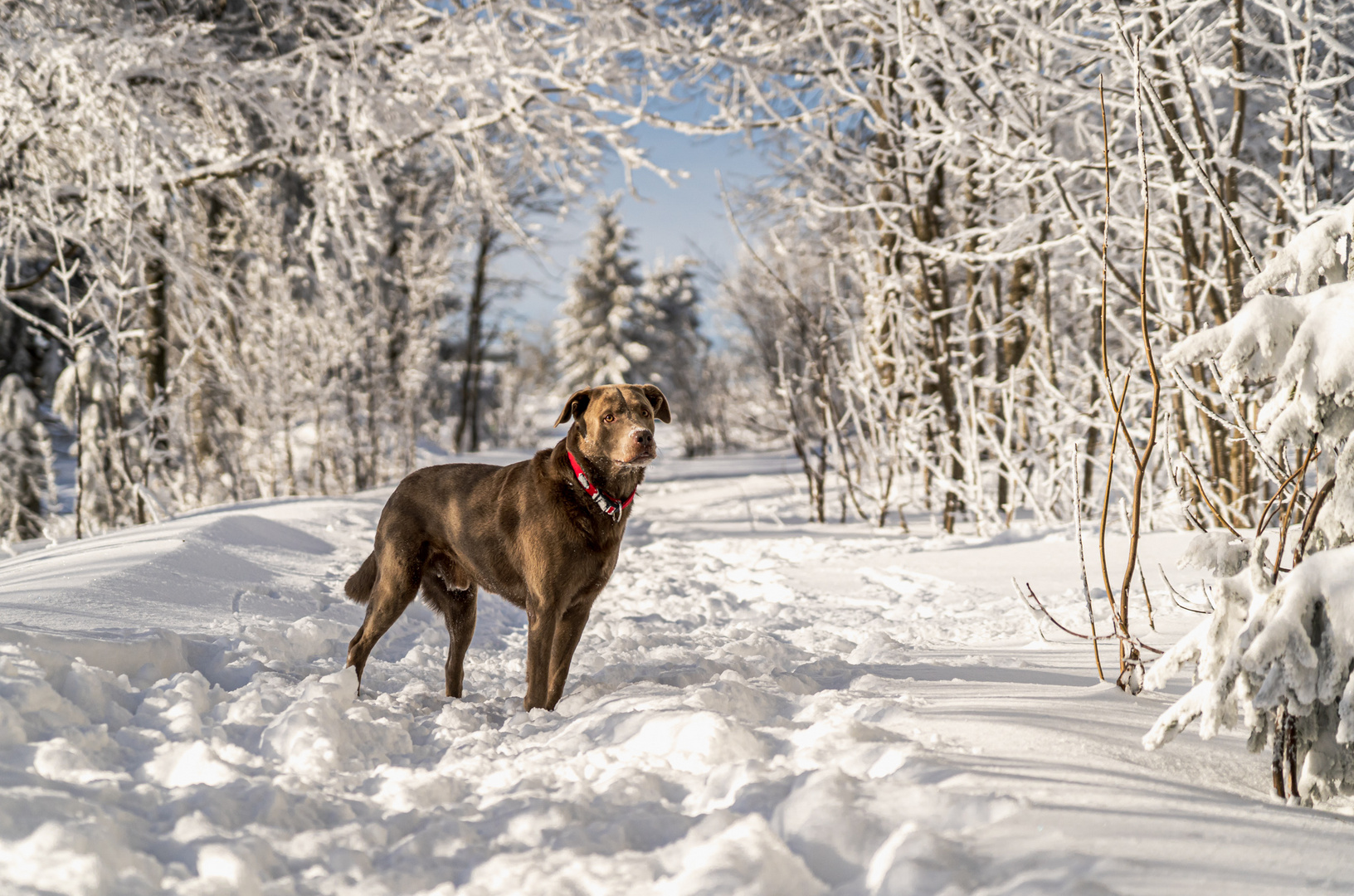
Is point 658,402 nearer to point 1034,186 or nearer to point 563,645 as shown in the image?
point 563,645

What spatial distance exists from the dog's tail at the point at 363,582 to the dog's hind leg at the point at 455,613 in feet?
0.79

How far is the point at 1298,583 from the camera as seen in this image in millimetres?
1726

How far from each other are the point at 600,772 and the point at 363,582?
1865mm

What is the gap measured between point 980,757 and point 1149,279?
228 inches

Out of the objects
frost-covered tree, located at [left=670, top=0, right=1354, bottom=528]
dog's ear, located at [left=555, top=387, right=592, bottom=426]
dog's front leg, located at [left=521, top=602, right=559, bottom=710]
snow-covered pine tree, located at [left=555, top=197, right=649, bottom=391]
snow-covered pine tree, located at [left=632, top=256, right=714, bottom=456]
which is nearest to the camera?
dog's front leg, located at [left=521, top=602, right=559, bottom=710]

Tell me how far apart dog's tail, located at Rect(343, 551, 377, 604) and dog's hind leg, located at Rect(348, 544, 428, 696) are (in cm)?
18

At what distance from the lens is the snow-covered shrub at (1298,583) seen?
167cm

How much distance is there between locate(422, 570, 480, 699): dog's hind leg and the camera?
342cm

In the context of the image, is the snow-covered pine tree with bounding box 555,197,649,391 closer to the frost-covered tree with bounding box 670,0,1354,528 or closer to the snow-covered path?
the frost-covered tree with bounding box 670,0,1354,528

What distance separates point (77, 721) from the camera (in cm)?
222

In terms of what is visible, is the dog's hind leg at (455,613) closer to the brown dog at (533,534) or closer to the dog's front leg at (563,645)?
the brown dog at (533,534)

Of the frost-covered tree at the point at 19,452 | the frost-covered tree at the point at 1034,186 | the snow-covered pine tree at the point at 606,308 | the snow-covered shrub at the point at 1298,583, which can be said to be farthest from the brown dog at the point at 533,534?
the snow-covered pine tree at the point at 606,308

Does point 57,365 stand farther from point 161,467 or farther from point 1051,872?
point 1051,872

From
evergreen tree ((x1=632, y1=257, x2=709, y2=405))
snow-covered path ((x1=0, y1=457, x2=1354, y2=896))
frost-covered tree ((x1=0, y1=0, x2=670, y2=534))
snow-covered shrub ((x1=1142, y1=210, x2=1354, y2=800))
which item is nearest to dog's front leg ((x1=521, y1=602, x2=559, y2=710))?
snow-covered path ((x1=0, y1=457, x2=1354, y2=896))
